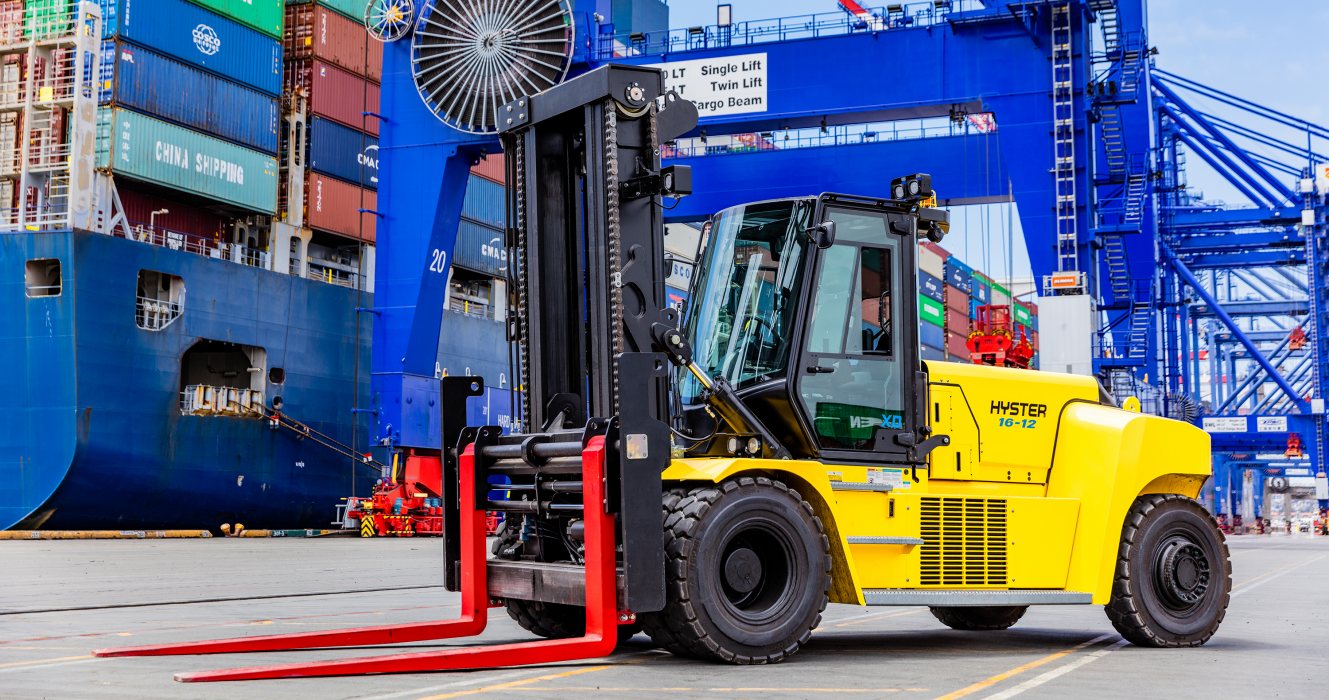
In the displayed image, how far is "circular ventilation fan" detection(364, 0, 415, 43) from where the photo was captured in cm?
2508

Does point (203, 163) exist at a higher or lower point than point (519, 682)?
higher

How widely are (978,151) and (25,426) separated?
77.2ft

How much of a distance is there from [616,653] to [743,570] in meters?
1.09

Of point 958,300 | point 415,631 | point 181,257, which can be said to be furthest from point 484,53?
point 958,300

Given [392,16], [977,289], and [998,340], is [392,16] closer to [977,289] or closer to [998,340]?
[998,340]

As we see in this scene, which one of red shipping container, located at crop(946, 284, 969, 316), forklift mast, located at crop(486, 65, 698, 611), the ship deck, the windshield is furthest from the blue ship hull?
red shipping container, located at crop(946, 284, 969, 316)

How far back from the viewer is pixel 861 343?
7.25 m

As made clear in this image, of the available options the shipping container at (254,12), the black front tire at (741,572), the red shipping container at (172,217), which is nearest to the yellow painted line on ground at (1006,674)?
the black front tire at (741,572)

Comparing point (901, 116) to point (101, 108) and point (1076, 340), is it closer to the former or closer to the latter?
point (1076, 340)

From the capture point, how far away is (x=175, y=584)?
1349 cm

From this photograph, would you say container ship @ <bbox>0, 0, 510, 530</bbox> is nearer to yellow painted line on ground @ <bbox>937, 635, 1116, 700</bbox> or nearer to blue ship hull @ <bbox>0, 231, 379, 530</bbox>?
blue ship hull @ <bbox>0, 231, 379, 530</bbox>

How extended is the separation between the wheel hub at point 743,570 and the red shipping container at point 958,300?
195 feet

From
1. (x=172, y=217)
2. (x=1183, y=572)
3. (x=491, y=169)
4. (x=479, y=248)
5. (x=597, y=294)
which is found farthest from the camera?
(x=491, y=169)

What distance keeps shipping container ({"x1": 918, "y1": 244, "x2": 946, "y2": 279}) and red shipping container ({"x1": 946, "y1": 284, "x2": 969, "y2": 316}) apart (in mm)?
1137
